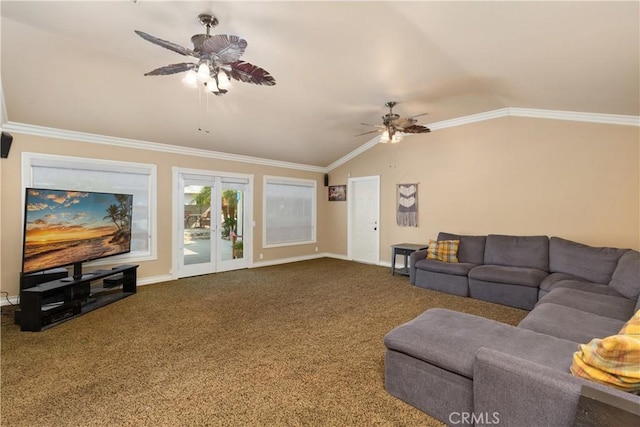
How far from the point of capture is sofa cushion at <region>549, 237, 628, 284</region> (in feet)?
12.1

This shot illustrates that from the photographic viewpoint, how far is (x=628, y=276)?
10.5ft

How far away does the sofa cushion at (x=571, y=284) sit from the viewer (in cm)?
333

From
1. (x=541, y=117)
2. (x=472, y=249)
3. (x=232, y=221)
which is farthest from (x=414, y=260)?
(x=232, y=221)

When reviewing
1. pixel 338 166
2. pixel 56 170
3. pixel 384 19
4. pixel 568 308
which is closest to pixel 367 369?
pixel 568 308

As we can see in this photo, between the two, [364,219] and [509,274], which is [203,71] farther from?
[364,219]

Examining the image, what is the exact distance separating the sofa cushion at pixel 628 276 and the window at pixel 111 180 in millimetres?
6521

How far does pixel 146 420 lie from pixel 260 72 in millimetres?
2683

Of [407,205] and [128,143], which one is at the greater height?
[128,143]

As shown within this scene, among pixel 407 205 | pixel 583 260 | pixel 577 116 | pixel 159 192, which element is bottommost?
pixel 583 260

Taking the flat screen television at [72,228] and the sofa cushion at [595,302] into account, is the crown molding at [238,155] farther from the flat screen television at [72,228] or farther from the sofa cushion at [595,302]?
the sofa cushion at [595,302]

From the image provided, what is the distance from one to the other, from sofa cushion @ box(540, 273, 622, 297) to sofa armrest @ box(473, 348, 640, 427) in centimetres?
269

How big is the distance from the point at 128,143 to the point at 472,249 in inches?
239

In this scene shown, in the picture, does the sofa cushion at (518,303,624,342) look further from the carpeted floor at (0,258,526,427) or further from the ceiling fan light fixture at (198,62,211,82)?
the ceiling fan light fixture at (198,62,211,82)

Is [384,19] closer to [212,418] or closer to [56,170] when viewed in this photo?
[212,418]
